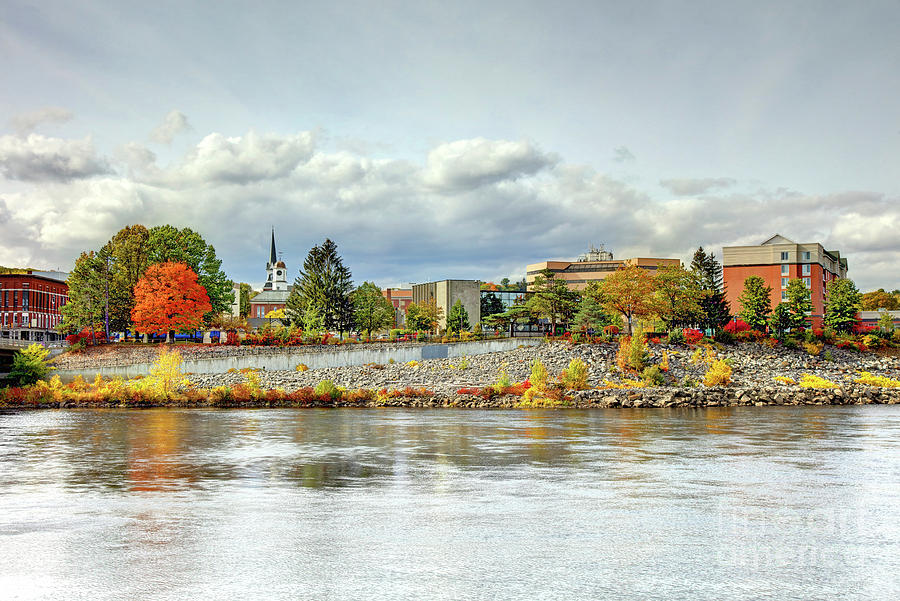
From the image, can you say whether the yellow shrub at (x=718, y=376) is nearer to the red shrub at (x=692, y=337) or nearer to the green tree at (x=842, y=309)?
the red shrub at (x=692, y=337)

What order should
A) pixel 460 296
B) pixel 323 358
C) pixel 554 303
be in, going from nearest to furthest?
pixel 323 358 → pixel 554 303 → pixel 460 296

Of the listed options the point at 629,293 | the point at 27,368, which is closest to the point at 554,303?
the point at 629,293

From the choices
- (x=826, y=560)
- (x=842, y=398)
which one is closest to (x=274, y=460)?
(x=826, y=560)

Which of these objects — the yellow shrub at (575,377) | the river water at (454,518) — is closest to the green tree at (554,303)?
the yellow shrub at (575,377)

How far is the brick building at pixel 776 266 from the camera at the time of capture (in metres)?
114

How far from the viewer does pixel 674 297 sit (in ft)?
223

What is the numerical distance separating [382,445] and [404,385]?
94.7ft

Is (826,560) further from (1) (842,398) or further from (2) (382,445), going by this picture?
(1) (842,398)

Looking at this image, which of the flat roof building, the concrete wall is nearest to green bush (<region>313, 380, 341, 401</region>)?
the concrete wall

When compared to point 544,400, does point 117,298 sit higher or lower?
higher

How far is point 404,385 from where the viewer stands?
51156 millimetres

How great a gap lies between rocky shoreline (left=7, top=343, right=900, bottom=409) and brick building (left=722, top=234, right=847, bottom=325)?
55.4 metres

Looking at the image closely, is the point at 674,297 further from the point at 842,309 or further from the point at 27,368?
the point at 27,368

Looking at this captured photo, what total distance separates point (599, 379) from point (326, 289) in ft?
153
